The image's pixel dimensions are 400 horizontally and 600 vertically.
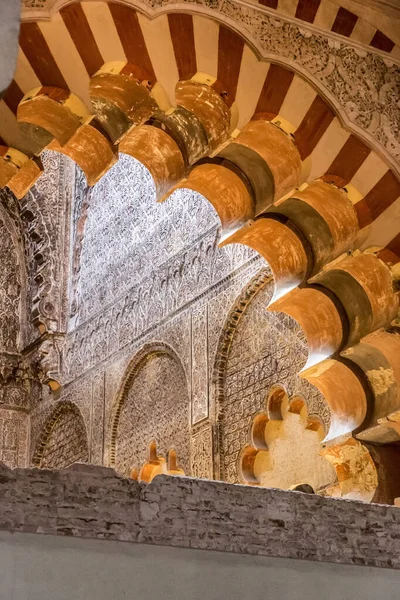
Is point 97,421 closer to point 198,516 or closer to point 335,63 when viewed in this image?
point 335,63

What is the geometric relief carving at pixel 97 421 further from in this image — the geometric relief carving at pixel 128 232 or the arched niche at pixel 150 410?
the geometric relief carving at pixel 128 232

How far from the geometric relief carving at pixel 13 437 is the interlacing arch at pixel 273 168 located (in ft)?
14.6

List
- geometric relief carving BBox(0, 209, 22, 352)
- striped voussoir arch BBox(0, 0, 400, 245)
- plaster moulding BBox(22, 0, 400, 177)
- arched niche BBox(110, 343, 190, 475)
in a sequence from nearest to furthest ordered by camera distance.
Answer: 1. striped voussoir arch BBox(0, 0, 400, 245)
2. plaster moulding BBox(22, 0, 400, 177)
3. arched niche BBox(110, 343, 190, 475)
4. geometric relief carving BBox(0, 209, 22, 352)

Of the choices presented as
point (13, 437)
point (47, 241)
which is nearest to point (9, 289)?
point (47, 241)

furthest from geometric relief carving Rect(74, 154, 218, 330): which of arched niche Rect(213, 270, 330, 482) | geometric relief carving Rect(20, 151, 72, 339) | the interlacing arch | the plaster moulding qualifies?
the plaster moulding

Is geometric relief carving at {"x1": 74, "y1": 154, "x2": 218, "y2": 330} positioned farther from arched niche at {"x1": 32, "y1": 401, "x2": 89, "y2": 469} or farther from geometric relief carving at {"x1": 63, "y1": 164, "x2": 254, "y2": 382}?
arched niche at {"x1": 32, "y1": 401, "x2": 89, "y2": 469}

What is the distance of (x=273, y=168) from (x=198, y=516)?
2291 millimetres

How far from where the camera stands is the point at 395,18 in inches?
211

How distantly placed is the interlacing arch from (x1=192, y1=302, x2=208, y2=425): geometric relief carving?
1.99m

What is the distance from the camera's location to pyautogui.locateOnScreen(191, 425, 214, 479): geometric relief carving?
7.14 metres

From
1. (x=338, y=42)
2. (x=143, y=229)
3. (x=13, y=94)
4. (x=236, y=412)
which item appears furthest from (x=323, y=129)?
(x=143, y=229)

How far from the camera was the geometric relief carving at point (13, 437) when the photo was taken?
9312mm

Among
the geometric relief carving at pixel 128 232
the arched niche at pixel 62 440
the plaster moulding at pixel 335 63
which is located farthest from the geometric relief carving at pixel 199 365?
the plaster moulding at pixel 335 63

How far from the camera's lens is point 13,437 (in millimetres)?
9430
